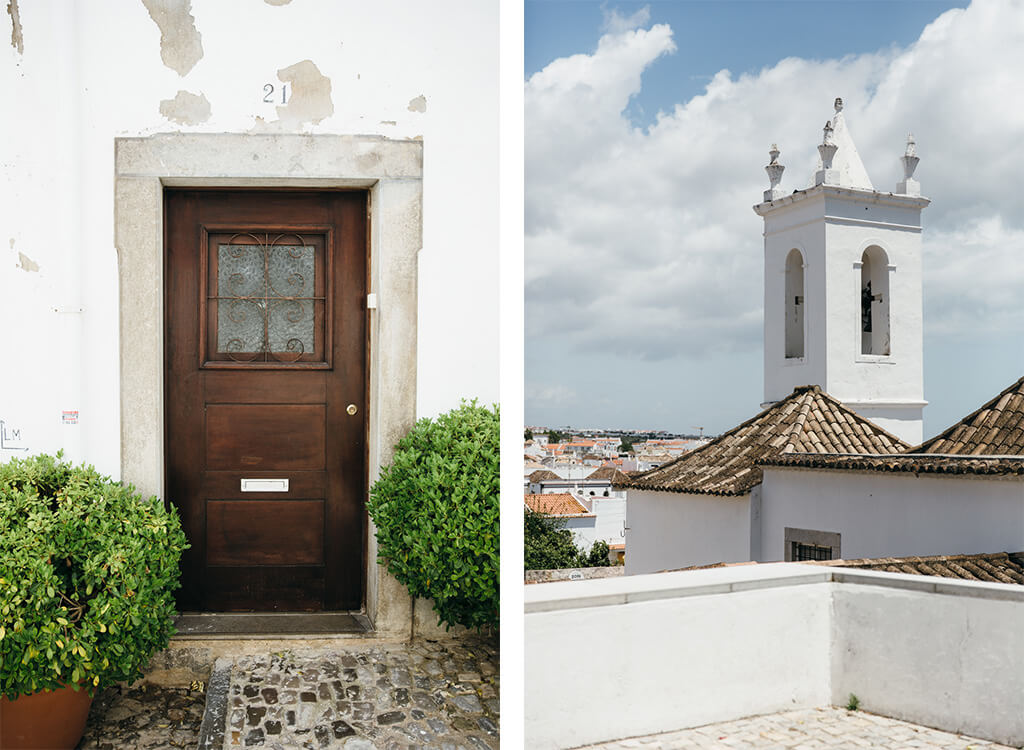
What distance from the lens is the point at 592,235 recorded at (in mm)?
2479

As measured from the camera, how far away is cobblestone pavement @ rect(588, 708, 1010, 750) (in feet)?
7.66

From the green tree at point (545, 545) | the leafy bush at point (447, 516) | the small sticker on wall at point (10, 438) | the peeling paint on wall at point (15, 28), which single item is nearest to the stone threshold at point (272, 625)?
the leafy bush at point (447, 516)

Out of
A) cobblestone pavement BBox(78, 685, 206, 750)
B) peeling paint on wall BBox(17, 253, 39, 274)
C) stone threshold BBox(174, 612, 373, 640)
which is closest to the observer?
cobblestone pavement BBox(78, 685, 206, 750)

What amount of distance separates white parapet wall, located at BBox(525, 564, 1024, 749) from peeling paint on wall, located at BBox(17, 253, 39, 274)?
6.07 ft

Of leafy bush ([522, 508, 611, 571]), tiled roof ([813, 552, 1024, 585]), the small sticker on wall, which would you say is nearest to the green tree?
leafy bush ([522, 508, 611, 571])

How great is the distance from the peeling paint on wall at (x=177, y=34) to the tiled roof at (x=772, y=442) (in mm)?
1936

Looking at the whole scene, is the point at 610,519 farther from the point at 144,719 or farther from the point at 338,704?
the point at 144,719

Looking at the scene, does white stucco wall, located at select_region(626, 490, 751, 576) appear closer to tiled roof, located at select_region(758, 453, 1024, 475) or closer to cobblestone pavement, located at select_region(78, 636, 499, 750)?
tiled roof, located at select_region(758, 453, 1024, 475)

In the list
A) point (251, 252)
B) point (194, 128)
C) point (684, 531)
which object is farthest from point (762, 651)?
point (194, 128)

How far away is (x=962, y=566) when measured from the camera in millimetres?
2250

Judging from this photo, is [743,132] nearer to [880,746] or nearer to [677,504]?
[677,504]

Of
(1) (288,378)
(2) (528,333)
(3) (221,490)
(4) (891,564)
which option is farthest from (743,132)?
(3) (221,490)

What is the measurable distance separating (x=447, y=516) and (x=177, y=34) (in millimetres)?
1680

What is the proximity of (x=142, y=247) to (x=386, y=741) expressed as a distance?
5.38 ft
